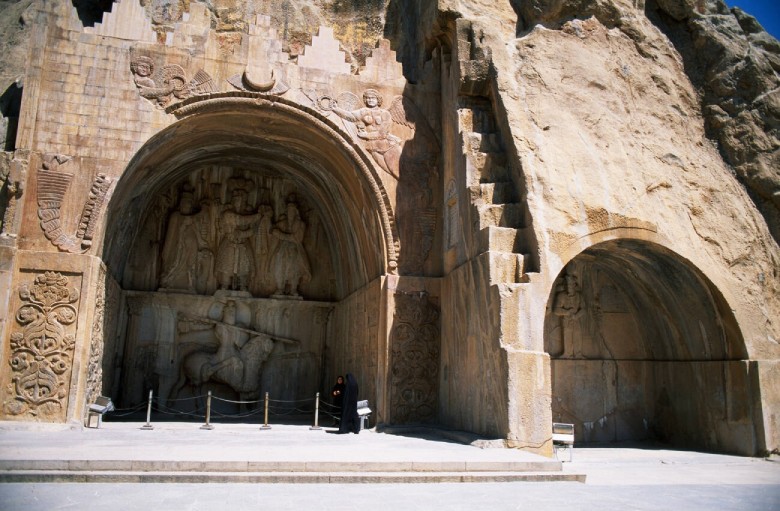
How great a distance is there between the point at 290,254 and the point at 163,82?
17.1ft

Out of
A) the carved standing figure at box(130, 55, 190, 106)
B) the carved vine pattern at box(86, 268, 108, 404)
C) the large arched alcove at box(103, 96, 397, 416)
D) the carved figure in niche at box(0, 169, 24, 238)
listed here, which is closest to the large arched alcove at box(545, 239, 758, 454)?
the large arched alcove at box(103, 96, 397, 416)

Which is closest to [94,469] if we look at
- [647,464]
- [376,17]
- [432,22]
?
[647,464]

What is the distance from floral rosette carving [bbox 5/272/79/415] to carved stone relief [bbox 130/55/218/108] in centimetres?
318

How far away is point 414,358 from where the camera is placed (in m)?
10.7

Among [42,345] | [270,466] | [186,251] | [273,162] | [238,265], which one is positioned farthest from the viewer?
[238,265]

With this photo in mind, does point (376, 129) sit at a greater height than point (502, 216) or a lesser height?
greater

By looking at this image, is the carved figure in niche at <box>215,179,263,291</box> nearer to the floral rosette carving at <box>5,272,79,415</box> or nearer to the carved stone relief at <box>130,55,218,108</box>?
the carved stone relief at <box>130,55,218,108</box>

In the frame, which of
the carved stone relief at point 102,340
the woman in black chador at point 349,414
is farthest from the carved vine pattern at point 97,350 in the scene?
the woman in black chador at point 349,414

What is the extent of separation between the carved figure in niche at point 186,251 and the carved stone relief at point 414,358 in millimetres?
5439

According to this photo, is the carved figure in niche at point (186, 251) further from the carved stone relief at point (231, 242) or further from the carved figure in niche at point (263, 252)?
the carved figure in niche at point (263, 252)

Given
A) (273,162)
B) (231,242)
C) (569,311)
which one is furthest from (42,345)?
(569,311)

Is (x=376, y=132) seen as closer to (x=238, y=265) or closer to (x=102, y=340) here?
(x=238, y=265)

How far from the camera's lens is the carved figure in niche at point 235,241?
562 inches

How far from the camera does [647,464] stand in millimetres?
8438
